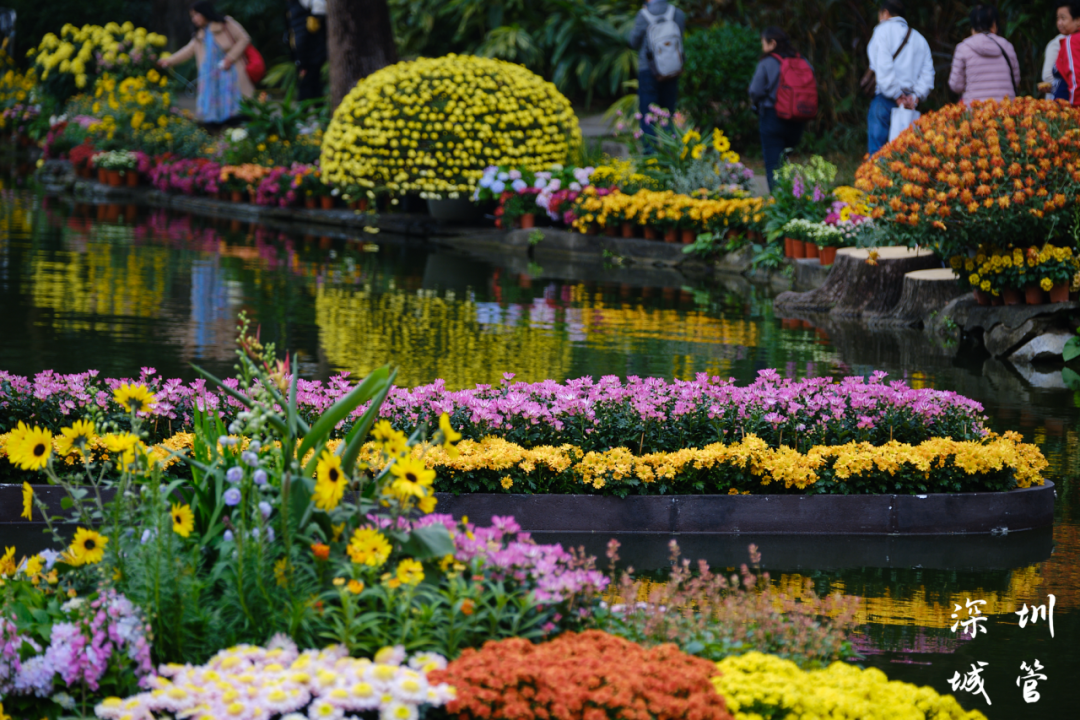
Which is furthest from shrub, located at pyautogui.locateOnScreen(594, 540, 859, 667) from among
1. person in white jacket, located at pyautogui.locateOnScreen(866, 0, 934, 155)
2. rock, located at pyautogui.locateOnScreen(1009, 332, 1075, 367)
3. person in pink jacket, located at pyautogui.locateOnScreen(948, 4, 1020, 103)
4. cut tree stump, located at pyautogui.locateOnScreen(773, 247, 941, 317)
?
person in white jacket, located at pyautogui.locateOnScreen(866, 0, 934, 155)

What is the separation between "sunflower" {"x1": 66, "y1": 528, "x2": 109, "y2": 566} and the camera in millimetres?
3492

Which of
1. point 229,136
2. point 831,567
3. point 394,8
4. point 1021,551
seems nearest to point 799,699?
point 831,567

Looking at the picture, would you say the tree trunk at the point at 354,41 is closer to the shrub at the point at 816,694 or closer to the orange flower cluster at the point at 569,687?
the shrub at the point at 816,694

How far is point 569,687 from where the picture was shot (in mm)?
3221

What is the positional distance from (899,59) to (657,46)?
4147 millimetres

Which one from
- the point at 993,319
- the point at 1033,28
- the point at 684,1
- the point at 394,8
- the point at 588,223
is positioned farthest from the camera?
the point at 394,8

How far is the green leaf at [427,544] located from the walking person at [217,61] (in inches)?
809

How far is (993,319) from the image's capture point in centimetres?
1062

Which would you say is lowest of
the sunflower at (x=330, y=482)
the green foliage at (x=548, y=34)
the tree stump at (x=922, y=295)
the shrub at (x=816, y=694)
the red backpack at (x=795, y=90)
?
the shrub at (x=816, y=694)

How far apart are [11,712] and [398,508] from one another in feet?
3.43

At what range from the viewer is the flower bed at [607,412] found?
6.21m

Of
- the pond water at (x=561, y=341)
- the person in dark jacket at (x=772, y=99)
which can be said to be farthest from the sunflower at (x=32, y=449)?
the person in dark jacket at (x=772, y=99)

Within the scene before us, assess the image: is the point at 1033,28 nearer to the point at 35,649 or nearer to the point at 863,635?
the point at 863,635

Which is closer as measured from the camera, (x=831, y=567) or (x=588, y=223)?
(x=831, y=567)
